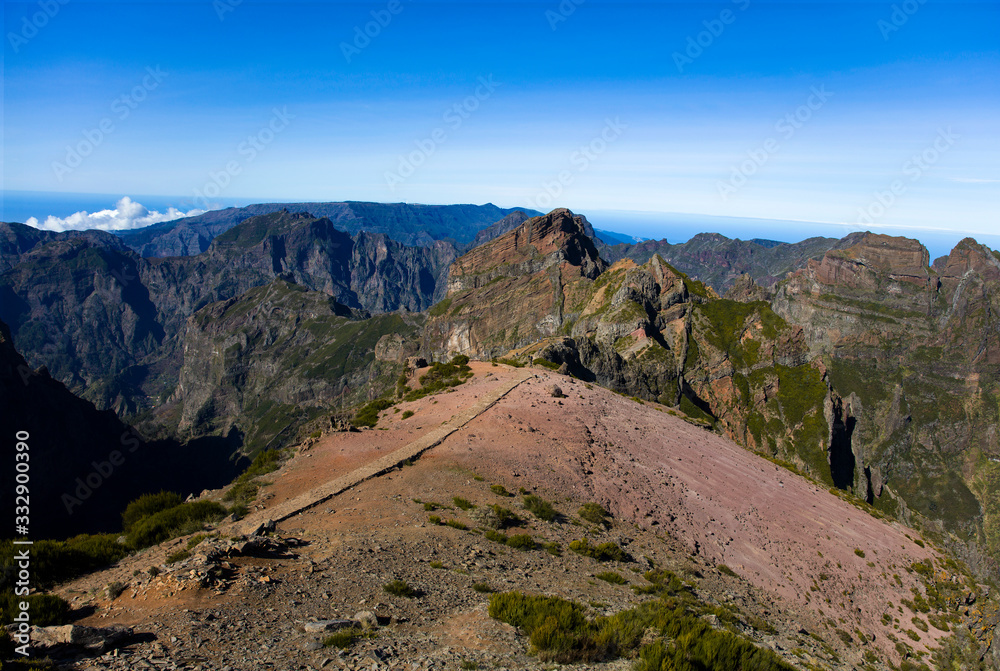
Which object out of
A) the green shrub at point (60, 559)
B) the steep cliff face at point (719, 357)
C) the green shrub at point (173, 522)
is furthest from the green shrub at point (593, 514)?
the steep cliff face at point (719, 357)

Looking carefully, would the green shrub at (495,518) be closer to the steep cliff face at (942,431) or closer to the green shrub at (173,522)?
the green shrub at (173,522)

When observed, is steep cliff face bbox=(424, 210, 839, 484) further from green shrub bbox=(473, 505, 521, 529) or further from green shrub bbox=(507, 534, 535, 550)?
A: green shrub bbox=(507, 534, 535, 550)

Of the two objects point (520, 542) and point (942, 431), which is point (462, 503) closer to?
point (520, 542)

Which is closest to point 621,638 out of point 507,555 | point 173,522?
point 507,555

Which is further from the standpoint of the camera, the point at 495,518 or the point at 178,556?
the point at 495,518

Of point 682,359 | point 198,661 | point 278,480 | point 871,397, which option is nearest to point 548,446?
point 278,480

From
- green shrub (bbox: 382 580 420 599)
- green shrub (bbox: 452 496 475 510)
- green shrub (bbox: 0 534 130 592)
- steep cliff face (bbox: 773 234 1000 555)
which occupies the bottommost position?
steep cliff face (bbox: 773 234 1000 555)

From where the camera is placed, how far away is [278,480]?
26.1 m

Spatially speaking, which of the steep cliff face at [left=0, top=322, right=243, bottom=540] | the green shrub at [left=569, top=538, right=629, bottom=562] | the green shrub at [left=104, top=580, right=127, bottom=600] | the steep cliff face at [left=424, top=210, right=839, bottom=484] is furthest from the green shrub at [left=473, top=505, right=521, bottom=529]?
the steep cliff face at [left=0, top=322, right=243, bottom=540]

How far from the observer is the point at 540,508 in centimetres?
2548

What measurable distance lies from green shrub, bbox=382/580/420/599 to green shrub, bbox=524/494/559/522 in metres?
10.1

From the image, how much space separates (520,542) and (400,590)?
7152mm

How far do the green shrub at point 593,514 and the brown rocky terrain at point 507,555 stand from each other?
1.76ft

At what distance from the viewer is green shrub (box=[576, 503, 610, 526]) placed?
2644 centimetres
